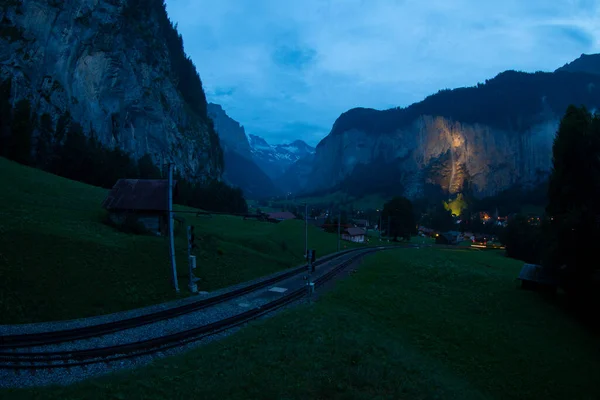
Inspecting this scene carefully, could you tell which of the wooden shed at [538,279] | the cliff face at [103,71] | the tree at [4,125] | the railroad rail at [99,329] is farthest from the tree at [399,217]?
the tree at [4,125]

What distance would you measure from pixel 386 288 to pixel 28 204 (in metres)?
33.4

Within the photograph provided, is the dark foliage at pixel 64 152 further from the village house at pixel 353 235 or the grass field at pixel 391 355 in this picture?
the grass field at pixel 391 355

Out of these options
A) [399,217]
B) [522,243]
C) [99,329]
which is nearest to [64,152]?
[99,329]

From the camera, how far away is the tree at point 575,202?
26953 mm

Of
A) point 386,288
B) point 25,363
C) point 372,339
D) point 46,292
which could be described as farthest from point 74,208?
point 372,339

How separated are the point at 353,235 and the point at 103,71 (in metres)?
85.2

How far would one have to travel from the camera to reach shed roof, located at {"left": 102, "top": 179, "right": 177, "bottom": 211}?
37.3m

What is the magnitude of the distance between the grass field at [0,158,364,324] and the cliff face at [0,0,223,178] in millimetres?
48675

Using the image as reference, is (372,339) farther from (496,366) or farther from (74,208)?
(74,208)

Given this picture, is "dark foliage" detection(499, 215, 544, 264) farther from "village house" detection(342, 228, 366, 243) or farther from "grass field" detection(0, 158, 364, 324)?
"grass field" detection(0, 158, 364, 324)

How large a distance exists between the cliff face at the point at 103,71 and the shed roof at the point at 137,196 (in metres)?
56.3

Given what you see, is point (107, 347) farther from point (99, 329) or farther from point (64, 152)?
point (64, 152)

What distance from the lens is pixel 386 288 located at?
30.8 meters

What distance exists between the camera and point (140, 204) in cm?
3781
